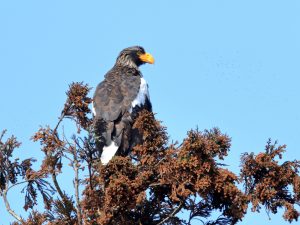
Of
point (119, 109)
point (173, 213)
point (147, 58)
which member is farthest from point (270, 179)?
point (147, 58)

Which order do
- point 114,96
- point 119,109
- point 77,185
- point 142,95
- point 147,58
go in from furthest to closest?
1. point 147,58
2. point 142,95
3. point 114,96
4. point 119,109
5. point 77,185

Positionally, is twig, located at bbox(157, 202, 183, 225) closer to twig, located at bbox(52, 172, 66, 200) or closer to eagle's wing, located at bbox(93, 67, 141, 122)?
twig, located at bbox(52, 172, 66, 200)

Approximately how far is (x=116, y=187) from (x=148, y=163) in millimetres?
692

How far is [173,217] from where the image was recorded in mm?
8133

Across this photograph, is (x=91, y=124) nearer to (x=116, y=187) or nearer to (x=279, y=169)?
(x=116, y=187)

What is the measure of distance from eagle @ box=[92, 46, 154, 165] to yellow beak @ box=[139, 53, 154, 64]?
5.34 feet

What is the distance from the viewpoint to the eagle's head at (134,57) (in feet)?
46.7

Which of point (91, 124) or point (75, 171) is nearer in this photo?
point (75, 171)

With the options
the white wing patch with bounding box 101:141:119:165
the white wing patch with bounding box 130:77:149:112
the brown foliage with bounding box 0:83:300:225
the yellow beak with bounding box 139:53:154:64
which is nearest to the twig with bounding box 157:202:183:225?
the brown foliage with bounding box 0:83:300:225

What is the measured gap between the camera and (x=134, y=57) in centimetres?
1437

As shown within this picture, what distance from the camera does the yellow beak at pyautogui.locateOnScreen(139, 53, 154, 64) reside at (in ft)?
46.9

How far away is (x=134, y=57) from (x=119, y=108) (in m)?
3.48

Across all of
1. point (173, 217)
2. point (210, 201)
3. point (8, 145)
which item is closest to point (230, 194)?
point (210, 201)

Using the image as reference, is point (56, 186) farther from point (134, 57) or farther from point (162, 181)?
point (134, 57)
